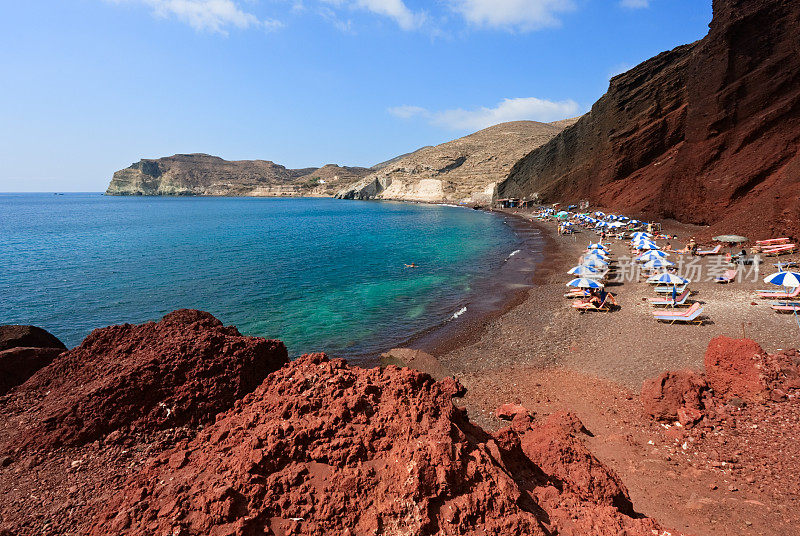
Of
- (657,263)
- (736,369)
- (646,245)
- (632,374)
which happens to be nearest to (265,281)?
(632,374)

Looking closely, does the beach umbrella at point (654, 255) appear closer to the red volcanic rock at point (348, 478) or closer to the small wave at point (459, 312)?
the small wave at point (459, 312)

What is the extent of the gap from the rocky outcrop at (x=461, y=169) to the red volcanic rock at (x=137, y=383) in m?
101

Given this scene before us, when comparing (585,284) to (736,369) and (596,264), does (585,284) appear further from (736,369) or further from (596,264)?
(736,369)

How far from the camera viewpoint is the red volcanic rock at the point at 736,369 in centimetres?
943

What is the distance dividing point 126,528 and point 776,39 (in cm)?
4971

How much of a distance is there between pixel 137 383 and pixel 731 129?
1802 inches

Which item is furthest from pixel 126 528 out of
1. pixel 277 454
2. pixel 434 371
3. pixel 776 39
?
pixel 776 39

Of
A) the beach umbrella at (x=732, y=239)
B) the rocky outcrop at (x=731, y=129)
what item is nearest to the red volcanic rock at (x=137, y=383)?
the beach umbrella at (x=732, y=239)

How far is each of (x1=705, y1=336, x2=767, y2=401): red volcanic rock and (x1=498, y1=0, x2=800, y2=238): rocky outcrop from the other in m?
23.0

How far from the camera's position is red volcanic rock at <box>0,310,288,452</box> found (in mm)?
5543

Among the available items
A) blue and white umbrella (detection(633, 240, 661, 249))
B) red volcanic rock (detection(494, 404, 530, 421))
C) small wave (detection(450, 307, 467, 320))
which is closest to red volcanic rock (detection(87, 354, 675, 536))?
red volcanic rock (detection(494, 404, 530, 421))

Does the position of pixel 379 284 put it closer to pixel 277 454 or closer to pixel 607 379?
pixel 607 379

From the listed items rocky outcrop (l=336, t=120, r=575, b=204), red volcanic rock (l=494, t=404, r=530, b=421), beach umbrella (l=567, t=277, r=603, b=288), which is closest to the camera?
red volcanic rock (l=494, t=404, r=530, b=421)

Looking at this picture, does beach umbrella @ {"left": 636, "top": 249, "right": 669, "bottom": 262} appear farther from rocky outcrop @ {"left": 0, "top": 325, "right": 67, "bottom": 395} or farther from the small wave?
rocky outcrop @ {"left": 0, "top": 325, "right": 67, "bottom": 395}
